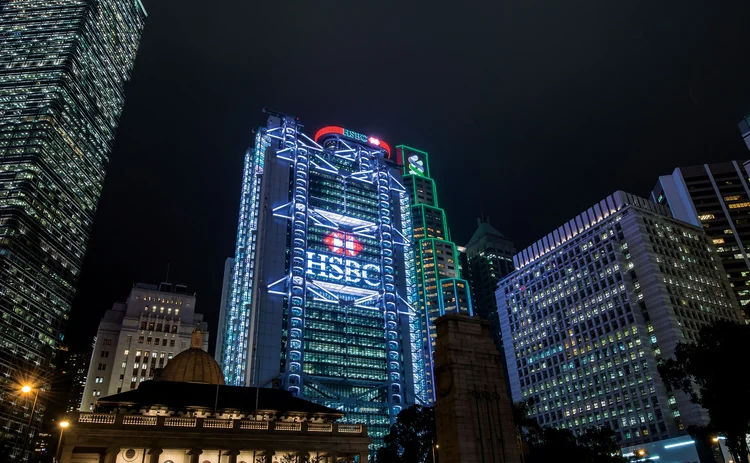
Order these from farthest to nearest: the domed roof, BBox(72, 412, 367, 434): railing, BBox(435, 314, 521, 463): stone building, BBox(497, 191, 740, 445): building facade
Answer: BBox(497, 191, 740, 445): building facade, the domed roof, BBox(72, 412, 367, 434): railing, BBox(435, 314, 521, 463): stone building

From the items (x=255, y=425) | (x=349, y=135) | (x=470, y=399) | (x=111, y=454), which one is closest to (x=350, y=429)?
(x=255, y=425)

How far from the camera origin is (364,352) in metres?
149

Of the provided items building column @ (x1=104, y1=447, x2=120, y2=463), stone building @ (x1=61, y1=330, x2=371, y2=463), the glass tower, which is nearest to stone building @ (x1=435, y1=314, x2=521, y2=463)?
stone building @ (x1=61, y1=330, x2=371, y2=463)

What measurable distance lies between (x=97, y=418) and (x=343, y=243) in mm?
113786

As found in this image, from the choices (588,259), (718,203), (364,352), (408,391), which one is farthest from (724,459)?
(718,203)

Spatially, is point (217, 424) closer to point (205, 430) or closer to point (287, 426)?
point (205, 430)

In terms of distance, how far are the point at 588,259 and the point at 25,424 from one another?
13932 centimetres

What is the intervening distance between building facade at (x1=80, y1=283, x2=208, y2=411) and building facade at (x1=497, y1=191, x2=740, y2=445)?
3990 inches

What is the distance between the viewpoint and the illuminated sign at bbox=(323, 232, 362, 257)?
519 ft

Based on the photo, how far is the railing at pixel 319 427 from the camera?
55194mm

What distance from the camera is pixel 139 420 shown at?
163ft

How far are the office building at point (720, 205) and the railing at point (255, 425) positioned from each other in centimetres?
15091

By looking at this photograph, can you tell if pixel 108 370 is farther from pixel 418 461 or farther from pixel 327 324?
pixel 418 461

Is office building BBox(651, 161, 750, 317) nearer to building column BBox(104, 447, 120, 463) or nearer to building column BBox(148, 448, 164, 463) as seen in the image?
building column BBox(148, 448, 164, 463)
